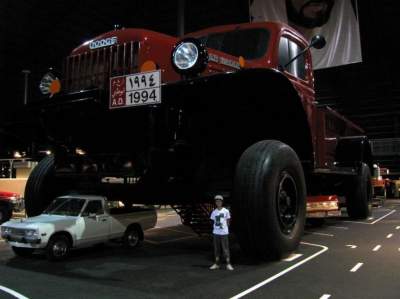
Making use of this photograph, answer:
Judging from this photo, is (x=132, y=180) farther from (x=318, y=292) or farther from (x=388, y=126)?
(x=388, y=126)

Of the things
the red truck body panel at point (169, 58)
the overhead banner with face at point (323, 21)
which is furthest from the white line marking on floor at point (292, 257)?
the overhead banner with face at point (323, 21)

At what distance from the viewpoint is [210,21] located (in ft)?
86.9

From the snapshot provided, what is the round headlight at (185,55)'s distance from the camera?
685 cm

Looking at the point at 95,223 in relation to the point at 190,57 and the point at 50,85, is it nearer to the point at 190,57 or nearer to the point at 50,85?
the point at 50,85

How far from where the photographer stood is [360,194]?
14.1m

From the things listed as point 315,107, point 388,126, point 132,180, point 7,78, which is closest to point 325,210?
point 315,107

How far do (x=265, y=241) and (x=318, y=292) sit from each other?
1310 mm

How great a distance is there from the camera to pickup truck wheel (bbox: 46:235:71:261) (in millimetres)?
8797

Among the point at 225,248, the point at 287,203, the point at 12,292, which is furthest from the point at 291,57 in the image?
the point at 12,292

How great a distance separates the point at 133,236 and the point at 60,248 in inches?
75.9

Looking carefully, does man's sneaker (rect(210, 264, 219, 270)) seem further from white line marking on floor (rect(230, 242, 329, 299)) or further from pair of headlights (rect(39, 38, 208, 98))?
pair of headlights (rect(39, 38, 208, 98))

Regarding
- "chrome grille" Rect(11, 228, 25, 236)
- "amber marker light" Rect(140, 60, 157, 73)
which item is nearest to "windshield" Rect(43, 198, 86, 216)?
"chrome grille" Rect(11, 228, 25, 236)

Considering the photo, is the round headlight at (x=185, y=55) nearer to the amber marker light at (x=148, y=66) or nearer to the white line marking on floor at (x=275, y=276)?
the amber marker light at (x=148, y=66)

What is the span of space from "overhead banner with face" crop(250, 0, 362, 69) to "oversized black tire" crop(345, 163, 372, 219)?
33.7 feet
